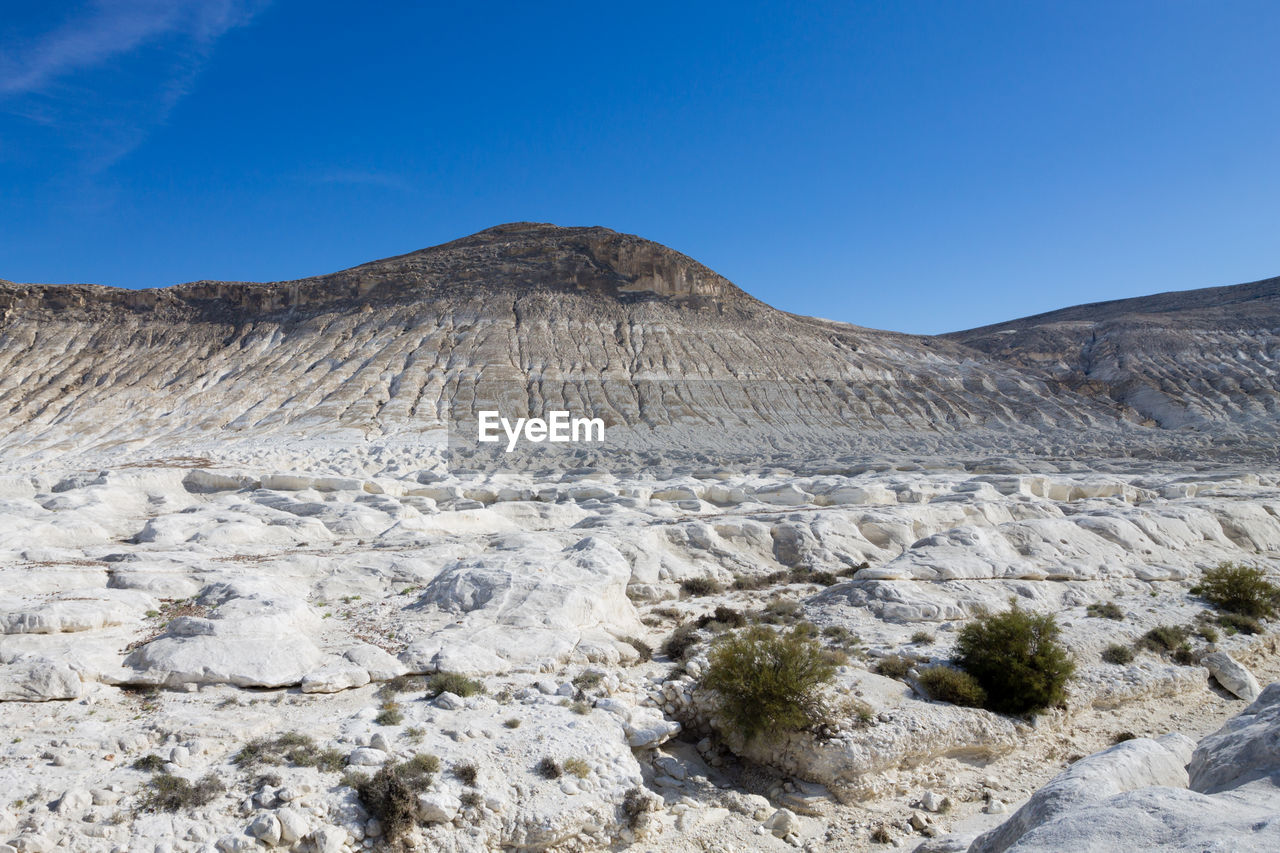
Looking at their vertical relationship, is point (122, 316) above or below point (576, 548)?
above

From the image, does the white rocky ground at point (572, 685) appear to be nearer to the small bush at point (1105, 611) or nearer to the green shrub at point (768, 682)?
the small bush at point (1105, 611)

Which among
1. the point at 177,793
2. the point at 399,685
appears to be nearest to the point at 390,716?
the point at 399,685

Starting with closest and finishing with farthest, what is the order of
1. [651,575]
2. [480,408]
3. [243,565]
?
[243,565] < [651,575] < [480,408]

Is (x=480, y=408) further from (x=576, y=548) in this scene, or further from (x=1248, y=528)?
(x=1248, y=528)

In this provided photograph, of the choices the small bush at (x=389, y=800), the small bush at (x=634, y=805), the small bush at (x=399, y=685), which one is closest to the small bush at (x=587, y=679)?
the small bush at (x=634, y=805)

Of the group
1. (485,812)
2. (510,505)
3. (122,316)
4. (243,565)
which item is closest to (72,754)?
(485,812)

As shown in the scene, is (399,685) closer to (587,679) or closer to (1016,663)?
(587,679)
